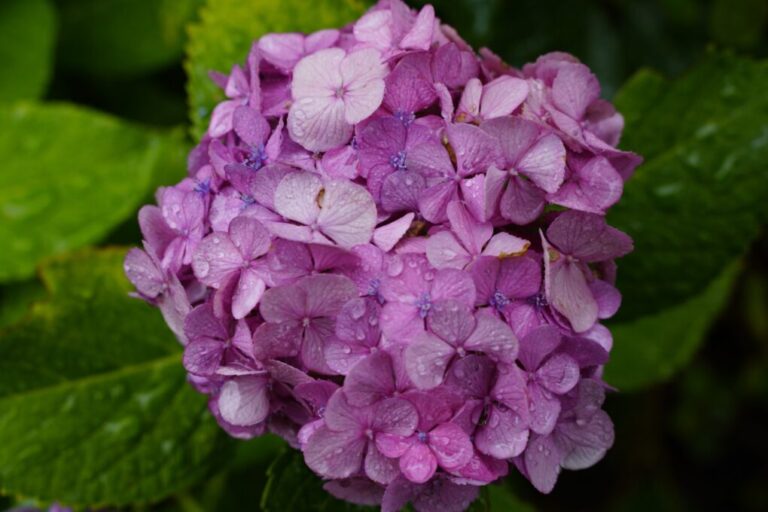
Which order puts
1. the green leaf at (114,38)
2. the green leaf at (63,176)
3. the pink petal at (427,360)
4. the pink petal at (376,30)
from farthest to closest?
the green leaf at (114,38) → the green leaf at (63,176) → the pink petal at (376,30) → the pink petal at (427,360)

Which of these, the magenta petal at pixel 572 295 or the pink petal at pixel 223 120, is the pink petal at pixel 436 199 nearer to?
the magenta petal at pixel 572 295

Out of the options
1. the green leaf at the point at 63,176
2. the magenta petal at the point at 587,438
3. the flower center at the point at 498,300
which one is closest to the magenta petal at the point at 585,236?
the flower center at the point at 498,300

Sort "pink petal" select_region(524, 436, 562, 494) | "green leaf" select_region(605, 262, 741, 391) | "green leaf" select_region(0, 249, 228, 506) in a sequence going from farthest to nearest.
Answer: "green leaf" select_region(605, 262, 741, 391) → "green leaf" select_region(0, 249, 228, 506) → "pink petal" select_region(524, 436, 562, 494)

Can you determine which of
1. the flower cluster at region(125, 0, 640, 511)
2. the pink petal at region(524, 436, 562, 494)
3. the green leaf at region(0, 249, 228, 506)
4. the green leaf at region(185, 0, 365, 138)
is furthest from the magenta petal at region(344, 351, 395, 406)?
the green leaf at region(185, 0, 365, 138)

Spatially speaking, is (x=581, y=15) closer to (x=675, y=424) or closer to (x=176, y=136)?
(x=176, y=136)

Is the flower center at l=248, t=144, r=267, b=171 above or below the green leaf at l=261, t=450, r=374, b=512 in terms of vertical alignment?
above

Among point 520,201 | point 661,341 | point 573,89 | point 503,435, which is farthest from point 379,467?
point 661,341

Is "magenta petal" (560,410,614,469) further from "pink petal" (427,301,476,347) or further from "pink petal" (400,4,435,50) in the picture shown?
"pink petal" (400,4,435,50)
